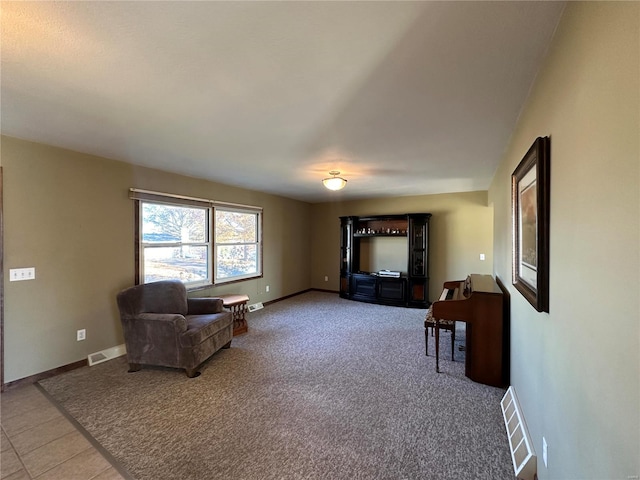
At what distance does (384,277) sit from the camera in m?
5.85

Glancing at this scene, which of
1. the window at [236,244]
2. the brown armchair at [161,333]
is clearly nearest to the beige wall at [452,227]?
the window at [236,244]

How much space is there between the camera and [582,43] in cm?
102

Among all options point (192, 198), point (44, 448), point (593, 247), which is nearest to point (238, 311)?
point (192, 198)

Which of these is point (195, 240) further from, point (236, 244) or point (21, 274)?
point (21, 274)

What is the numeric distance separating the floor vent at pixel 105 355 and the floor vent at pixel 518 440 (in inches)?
160

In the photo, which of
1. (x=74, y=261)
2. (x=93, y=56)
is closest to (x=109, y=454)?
(x=74, y=261)

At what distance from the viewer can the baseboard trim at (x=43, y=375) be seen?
267 cm

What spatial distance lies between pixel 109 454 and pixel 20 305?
1.96 meters

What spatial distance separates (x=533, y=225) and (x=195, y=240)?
171 inches

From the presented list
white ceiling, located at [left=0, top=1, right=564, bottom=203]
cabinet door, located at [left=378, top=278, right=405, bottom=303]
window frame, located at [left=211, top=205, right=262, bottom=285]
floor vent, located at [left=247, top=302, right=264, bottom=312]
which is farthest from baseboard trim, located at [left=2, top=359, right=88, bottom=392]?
cabinet door, located at [left=378, top=278, right=405, bottom=303]

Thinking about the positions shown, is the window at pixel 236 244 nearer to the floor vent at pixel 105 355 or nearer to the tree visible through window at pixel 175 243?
the tree visible through window at pixel 175 243

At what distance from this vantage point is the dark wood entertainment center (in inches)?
222

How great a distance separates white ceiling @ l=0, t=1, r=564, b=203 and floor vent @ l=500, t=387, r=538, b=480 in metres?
2.23

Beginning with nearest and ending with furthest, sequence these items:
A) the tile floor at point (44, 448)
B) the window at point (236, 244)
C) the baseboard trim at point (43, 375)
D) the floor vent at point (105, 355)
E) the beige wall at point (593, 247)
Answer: the beige wall at point (593, 247) < the tile floor at point (44, 448) < the baseboard trim at point (43, 375) < the floor vent at point (105, 355) < the window at point (236, 244)
